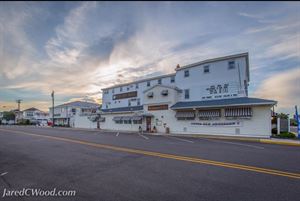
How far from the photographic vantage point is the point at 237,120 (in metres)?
21.6

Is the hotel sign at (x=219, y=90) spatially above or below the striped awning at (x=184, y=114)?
above

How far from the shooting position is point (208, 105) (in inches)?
917

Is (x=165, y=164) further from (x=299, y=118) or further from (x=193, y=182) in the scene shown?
(x=299, y=118)

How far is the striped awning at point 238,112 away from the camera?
808 inches

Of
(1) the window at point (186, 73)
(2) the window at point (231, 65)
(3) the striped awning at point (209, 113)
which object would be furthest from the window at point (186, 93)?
(2) the window at point (231, 65)

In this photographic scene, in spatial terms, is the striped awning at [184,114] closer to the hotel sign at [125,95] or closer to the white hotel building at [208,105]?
the white hotel building at [208,105]

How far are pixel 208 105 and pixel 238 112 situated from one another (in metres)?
3.75

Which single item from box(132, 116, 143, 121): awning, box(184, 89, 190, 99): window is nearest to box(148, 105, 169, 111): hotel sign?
box(132, 116, 143, 121): awning

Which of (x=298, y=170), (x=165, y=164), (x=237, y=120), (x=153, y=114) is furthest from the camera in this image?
(x=153, y=114)

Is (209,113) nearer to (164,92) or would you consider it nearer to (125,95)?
(164,92)

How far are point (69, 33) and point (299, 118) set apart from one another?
24721mm

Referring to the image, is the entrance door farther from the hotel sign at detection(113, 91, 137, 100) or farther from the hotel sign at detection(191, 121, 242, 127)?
the hotel sign at detection(113, 91, 137, 100)

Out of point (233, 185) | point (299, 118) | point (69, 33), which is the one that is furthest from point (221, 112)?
point (69, 33)

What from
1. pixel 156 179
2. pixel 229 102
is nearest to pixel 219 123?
pixel 229 102
